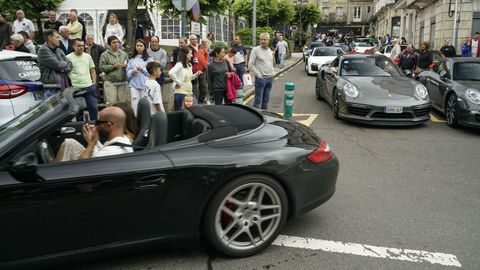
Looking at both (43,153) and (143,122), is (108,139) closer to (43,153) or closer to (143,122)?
(143,122)

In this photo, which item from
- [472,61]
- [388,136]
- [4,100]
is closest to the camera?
[4,100]

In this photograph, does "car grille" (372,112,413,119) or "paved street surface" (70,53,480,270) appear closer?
"paved street surface" (70,53,480,270)

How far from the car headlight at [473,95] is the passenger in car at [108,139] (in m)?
6.75

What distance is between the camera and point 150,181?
2977 mm

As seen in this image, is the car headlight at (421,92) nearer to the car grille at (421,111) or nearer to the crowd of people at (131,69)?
the car grille at (421,111)

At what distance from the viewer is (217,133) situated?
134 inches

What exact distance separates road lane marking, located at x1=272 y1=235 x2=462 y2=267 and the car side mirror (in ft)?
6.29

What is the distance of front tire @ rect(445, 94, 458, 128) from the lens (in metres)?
8.21

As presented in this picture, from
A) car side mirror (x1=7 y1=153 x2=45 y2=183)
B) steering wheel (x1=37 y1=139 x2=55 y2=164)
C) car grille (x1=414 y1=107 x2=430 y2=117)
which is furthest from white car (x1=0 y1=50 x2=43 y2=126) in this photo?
car grille (x1=414 y1=107 x2=430 y2=117)

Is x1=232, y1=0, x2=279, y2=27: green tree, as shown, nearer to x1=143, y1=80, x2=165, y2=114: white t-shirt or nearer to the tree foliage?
the tree foliage

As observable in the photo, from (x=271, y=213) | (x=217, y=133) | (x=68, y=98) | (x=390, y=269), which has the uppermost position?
(x=68, y=98)

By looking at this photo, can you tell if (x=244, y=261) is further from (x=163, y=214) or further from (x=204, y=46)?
(x=204, y=46)

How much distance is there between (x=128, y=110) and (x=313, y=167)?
1.61m

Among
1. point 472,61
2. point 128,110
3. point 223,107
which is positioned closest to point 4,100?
point 128,110
